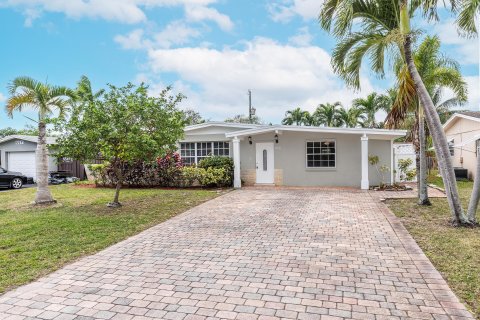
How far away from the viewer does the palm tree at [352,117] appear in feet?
94.6

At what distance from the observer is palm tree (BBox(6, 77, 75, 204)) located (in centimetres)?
1045

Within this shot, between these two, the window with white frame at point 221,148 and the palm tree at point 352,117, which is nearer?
the window with white frame at point 221,148

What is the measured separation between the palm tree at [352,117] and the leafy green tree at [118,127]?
2267 centimetres

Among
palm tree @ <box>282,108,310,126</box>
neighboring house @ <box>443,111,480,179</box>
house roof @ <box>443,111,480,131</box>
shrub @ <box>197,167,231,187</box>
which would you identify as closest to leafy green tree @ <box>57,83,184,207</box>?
shrub @ <box>197,167,231,187</box>

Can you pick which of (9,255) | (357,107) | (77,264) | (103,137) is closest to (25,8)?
(103,137)

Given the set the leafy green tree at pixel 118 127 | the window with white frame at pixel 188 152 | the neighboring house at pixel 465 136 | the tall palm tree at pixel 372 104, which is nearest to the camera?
the leafy green tree at pixel 118 127

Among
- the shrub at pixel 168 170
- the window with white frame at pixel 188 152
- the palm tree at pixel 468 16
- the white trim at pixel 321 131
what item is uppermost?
the palm tree at pixel 468 16

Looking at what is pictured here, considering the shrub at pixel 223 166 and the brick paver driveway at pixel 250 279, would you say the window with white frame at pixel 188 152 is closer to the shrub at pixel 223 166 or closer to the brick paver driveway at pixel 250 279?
the shrub at pixel 223 166

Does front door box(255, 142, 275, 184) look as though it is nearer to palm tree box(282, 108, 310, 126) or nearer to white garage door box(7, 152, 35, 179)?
white garage door box(7, 152, 35, 179)

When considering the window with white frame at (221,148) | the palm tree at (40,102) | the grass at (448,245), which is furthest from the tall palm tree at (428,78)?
the palm tree at (40,102)

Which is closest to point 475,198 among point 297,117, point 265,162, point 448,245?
point 448,245

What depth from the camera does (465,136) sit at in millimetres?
19469

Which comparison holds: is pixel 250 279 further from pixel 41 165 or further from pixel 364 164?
pixel 364 164

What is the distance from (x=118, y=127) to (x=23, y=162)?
55.5ft
